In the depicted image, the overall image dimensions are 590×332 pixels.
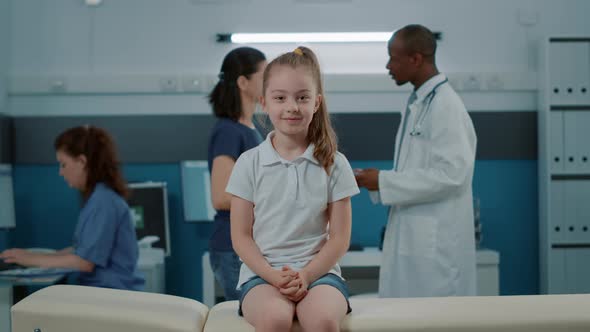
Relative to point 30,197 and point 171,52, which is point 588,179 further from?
point 30,197

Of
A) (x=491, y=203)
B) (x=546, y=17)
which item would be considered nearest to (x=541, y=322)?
(x=491, y=203)

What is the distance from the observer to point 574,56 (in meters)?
4.09

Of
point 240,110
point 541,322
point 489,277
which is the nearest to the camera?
point 541,322

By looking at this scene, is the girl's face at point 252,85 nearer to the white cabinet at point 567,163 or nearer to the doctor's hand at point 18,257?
the doctor's hand at point 18,257

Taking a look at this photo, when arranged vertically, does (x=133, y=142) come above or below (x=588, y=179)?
above

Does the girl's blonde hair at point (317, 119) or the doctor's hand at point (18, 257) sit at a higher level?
the girl's blonde hair at point (317, 119)

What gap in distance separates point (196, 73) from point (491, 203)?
1934mm

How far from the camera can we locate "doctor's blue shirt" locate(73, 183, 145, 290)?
7.98 ft

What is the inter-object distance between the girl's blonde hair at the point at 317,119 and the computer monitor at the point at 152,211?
2.48 metres

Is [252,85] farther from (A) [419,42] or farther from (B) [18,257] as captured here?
(B) [18,257]

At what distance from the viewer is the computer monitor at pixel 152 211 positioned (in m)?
3.97

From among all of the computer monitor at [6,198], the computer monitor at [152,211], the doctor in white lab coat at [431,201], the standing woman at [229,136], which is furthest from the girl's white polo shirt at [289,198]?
the computer monitor at [6,198]

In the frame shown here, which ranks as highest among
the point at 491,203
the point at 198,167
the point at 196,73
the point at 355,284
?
the point at 196,73

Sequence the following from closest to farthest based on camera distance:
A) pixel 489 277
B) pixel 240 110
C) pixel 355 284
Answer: pixel 240 110, pixel 489 277, pixel 355 284
